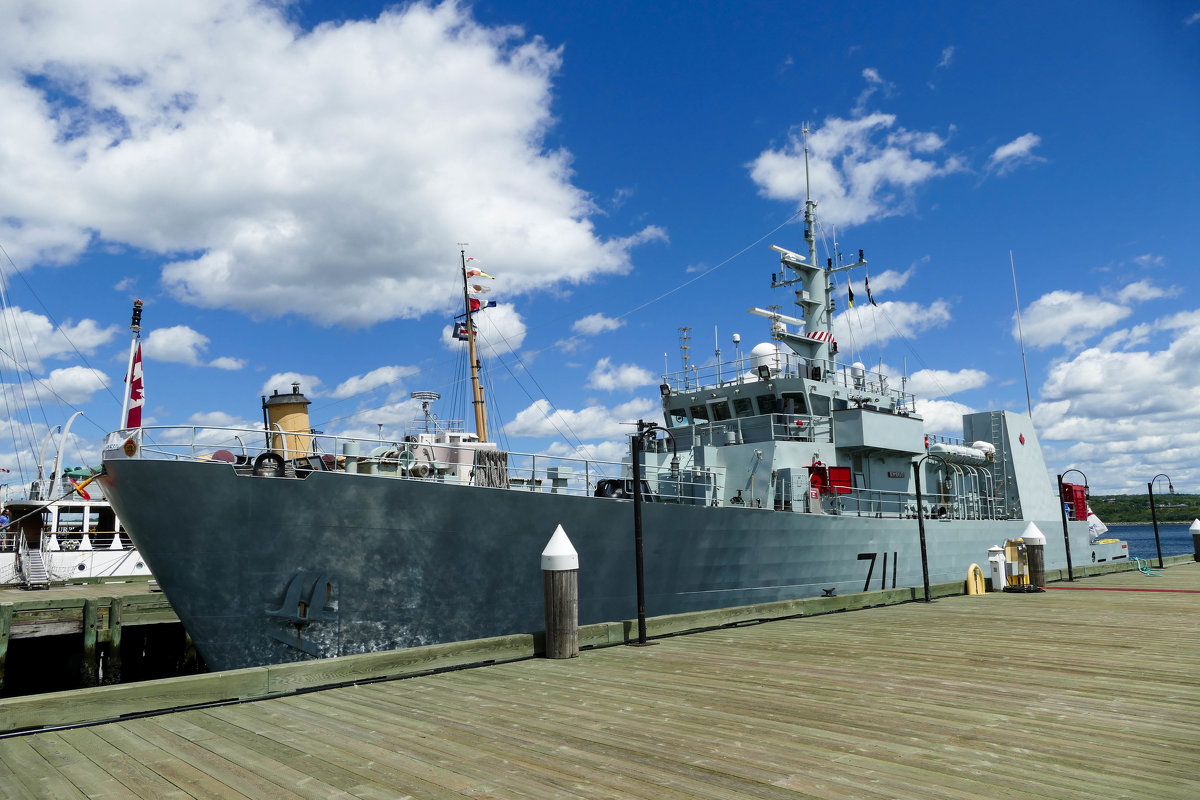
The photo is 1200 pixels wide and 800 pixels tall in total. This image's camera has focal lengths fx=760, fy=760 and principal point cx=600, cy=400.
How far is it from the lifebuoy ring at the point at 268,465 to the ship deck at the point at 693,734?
4569mm

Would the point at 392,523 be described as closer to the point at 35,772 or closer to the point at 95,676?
the point at 35,772

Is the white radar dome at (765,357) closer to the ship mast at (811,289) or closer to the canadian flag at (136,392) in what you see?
the ship mast at (811,289)

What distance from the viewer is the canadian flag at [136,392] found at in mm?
32469

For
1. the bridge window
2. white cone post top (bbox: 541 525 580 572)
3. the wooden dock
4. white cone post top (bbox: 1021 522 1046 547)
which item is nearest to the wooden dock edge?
white cone post top (bbox: 541 525 580 572)

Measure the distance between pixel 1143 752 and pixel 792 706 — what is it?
7.72 ft

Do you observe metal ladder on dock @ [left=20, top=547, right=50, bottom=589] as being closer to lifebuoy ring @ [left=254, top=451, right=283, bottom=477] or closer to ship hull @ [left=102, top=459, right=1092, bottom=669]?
ship hull @ [left=102, top=459, right=1092, bottom=669]

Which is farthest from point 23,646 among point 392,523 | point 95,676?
point 392,523

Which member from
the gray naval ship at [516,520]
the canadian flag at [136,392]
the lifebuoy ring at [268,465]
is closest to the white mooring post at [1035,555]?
the gray naval ship at [516,520]

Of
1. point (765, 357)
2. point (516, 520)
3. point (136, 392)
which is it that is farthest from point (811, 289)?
point (136, 392)

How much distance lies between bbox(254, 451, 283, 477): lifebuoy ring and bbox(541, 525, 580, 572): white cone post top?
14.9ft

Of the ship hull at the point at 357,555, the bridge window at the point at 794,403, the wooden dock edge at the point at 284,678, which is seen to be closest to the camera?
the wooden dock edge at the point at 284,678

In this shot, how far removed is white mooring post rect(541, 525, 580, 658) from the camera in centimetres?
865

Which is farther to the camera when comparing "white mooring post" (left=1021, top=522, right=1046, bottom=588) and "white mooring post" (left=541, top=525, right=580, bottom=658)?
"white mooring post" (left=1021, top=522, right=1046, bottom=588)

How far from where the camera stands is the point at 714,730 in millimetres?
5520
